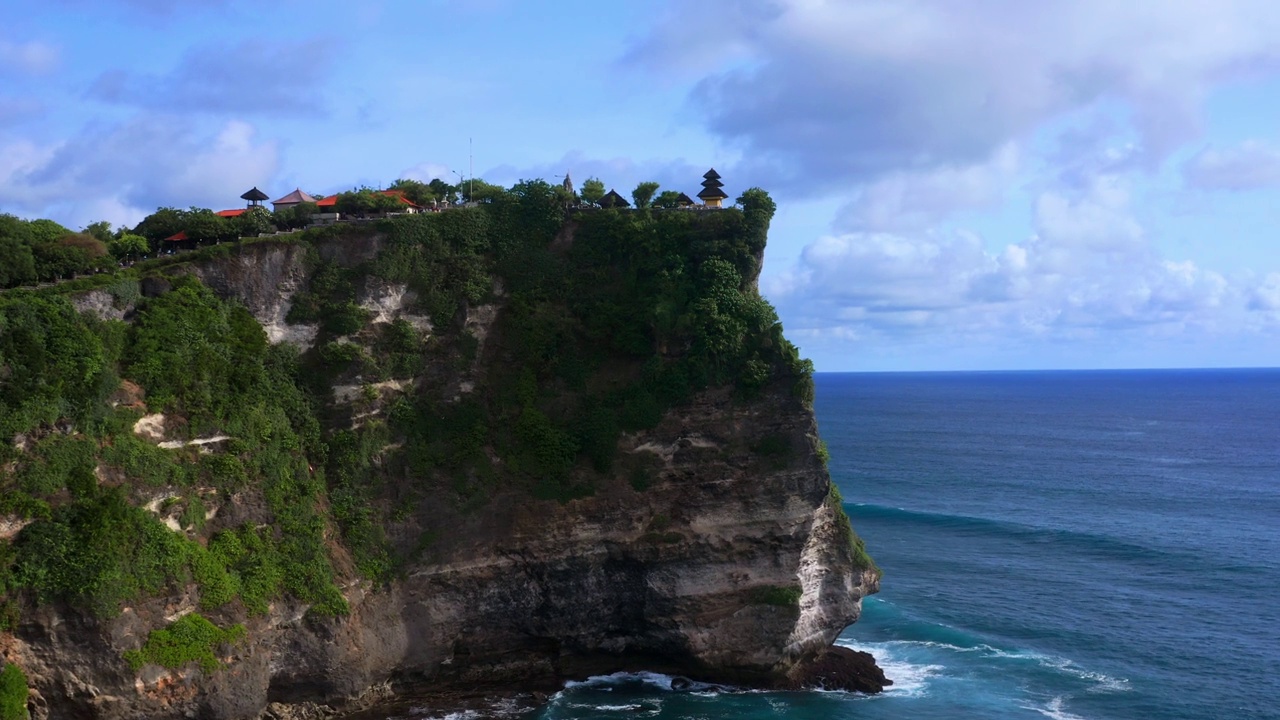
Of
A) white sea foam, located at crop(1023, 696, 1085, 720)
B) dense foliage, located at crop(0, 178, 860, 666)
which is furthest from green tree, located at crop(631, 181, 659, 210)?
white sea foam, located at crop(1023, 696, 1085, 720)

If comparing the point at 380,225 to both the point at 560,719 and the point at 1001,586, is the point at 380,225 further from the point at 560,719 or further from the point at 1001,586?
the point at 1001,586

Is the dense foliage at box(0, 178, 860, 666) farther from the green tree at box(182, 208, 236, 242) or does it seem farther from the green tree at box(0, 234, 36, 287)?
the green tree at box(0, 234, 36, 287)

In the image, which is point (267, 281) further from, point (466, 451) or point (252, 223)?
point (466, 451)

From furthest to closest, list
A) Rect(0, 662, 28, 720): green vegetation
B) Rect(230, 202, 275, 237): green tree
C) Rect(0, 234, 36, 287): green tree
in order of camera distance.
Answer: Rect(230, 202, 275, 237): green tree
Rect(0, 234, 36, 287): green tree
Rect(0, 662, 28, 720): green vegetation

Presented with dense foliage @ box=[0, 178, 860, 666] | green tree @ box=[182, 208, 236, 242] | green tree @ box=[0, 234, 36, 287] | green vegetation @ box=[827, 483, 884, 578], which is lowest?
green vegetation @ box=[827, 483, 884, 578]

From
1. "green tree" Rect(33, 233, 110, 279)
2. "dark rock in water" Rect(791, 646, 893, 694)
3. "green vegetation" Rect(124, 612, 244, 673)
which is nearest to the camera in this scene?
"green vegetation" Rect(124, 612, 244, 673)

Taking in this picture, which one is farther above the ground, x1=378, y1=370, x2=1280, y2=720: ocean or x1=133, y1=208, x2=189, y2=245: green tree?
x1=133, y1=208, x2=189, y2=245: green tree

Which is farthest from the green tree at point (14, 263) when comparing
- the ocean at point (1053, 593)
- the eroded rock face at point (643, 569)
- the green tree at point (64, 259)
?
the ocean at point (1053, 593)
